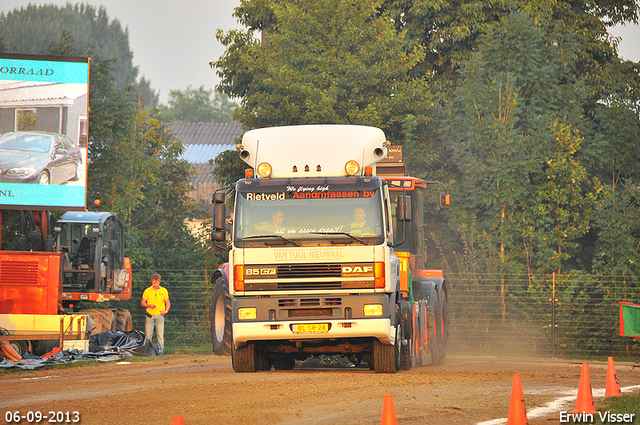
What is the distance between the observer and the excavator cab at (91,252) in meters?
27.6

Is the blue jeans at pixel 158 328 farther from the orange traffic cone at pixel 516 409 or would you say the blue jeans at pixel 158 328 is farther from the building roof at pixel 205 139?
the building roof at pixel 205 139

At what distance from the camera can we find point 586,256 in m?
33.7

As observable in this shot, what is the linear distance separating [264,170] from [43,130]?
10484mm

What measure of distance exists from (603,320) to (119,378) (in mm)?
16741

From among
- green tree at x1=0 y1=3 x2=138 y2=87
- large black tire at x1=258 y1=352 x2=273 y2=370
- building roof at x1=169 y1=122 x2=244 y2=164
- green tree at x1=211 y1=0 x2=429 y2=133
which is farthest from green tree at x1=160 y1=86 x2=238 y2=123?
large black tire at x1=258 y1=352 x2=273 y2=370

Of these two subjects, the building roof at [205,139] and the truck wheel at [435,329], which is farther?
the building roof at [205,139]

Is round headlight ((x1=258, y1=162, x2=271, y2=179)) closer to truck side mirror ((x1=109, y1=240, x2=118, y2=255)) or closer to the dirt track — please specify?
the dirt track

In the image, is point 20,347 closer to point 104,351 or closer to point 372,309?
point 104,351

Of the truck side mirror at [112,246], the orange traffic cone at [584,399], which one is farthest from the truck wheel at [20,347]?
the orange traffic cone at [584,399]

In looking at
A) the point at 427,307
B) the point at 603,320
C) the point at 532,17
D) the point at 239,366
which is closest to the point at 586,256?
the point at 603,320

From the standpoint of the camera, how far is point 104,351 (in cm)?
2225

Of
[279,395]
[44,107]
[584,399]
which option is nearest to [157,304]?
[44,107]

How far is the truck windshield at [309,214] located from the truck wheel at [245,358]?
222cm

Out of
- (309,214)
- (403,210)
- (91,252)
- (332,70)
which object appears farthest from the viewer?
(332,70)
